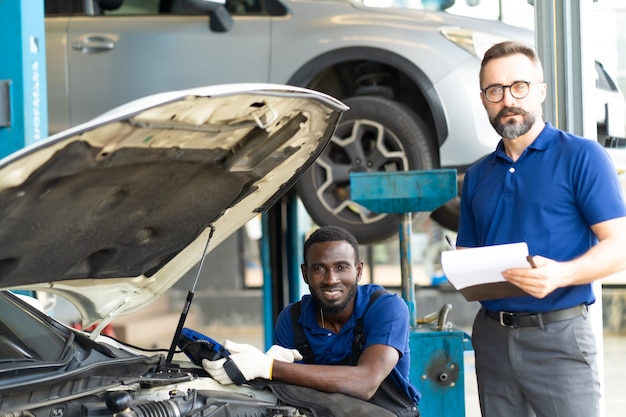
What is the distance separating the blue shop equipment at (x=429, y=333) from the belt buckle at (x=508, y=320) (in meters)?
0.90

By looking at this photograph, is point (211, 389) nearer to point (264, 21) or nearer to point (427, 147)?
point (427, 147)

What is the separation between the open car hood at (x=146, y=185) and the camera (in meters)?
1.79

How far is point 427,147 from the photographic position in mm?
4906

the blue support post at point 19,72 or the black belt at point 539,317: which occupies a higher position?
the blue support post at point 19,72

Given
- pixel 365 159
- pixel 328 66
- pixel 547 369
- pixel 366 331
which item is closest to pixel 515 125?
pixel 547 369

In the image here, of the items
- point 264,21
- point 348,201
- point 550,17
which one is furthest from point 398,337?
point 264,21

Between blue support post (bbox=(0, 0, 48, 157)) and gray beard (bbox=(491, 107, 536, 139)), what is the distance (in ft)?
6.86

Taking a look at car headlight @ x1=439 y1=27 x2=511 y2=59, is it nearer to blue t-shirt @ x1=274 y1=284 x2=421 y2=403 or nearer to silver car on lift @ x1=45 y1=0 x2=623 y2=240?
silver car on lift @ x1=45 y1=0 x2=623 y2=240

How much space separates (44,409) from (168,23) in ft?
11.4

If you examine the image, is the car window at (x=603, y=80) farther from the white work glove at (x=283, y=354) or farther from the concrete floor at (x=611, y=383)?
the white work glove at (x=283, y=354)

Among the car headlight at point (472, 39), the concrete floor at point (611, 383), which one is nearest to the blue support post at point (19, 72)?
the car headlight at point (472, 39)

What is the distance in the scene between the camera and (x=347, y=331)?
297 centimetres

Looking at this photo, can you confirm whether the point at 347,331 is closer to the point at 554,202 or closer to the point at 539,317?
the point at 539,317

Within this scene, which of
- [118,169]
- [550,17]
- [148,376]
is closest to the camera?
[118,169]
